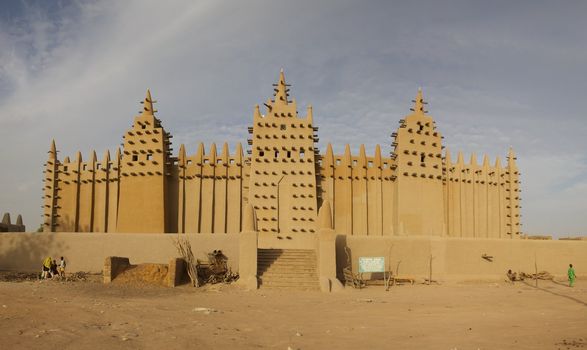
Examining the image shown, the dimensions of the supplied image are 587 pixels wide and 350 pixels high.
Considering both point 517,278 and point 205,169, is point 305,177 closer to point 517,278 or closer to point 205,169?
point 205,169

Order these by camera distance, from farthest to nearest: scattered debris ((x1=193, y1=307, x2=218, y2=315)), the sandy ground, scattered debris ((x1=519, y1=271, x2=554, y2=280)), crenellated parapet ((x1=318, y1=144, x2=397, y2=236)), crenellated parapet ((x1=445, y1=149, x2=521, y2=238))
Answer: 1. crenellated parapet ((x1=445, y1=149, x2=521, y2=238))
2. crenellated parapet ((x1=318, y1=144, x2=397, y2=236))
3. scattered debris ((x1=519, y1=271, x2=554, y2=280))
4. scattered debris ((x1=193, y1=307, x2=218, y2=315))
5. the sandy ground

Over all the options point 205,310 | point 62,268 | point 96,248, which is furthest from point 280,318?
point 96,248

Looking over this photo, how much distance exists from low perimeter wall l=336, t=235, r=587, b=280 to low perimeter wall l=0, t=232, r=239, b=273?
5.21 meters

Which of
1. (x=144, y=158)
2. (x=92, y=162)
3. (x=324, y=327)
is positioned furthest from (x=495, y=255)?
(x=92, y=162)

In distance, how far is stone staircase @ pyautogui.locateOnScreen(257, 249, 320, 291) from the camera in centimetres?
1941

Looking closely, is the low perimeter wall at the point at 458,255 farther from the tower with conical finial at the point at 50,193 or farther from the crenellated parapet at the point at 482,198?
the tower with conical finial at the point at 50,193

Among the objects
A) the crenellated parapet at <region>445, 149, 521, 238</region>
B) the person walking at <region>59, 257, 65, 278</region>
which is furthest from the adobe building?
the crenellated parapet at <region>445, 149, 521, 238</region>

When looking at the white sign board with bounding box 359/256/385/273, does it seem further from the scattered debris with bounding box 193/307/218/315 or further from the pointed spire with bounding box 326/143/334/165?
the pointed spire with bounding box 326/143/334/165

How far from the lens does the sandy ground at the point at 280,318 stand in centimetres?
1006

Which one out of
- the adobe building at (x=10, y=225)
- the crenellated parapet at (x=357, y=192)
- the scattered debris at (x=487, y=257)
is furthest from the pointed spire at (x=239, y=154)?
the adobe building at (x=10, y=225)

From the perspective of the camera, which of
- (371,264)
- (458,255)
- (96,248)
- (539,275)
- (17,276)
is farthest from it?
(539,275)

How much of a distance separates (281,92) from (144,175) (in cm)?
816

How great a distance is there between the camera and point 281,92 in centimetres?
2822

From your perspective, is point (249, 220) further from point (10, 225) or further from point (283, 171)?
point (10, 225)
